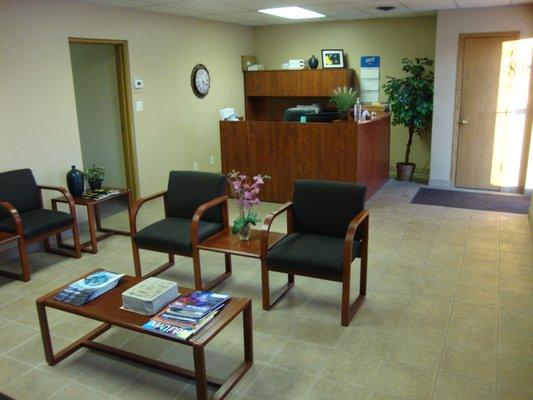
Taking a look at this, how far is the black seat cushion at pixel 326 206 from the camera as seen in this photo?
3.24m

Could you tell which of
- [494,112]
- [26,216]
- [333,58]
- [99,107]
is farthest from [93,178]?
[494,112]

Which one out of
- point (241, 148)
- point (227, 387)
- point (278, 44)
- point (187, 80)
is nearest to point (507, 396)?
point (227, 387)

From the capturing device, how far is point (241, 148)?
5.96 m

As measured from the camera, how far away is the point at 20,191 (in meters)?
4.21

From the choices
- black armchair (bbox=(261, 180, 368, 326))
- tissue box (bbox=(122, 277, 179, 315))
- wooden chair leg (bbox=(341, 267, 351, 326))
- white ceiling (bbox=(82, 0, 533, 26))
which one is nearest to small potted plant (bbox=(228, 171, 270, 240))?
black armchair (bbox=(261, 180, 368, 326))

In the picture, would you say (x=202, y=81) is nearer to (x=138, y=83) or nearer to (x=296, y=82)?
(x=138, y=83)

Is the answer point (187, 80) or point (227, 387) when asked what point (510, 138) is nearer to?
point (187, 80)

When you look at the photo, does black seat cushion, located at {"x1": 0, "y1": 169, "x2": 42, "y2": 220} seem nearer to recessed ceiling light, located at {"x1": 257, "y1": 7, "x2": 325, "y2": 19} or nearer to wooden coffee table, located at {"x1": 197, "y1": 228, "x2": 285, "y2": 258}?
wooden coffee table, located at {"x1": 197, "y1": 228, "x2": 285, "y2": 258}

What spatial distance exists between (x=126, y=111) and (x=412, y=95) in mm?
3833

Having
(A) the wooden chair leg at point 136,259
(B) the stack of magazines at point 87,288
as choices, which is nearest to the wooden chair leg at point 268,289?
(B) the stack of magazines at point 87,288

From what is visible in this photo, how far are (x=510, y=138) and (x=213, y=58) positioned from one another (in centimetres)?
430

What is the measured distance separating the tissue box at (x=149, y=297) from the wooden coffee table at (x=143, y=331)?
0.04 m

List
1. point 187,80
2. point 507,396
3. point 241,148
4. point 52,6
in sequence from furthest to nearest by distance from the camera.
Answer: point 187,80
point 241,148
point 52,6
point 507,396

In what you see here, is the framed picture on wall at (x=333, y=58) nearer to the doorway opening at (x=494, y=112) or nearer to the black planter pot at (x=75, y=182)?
the doorway opening at (x=494, y=112)
